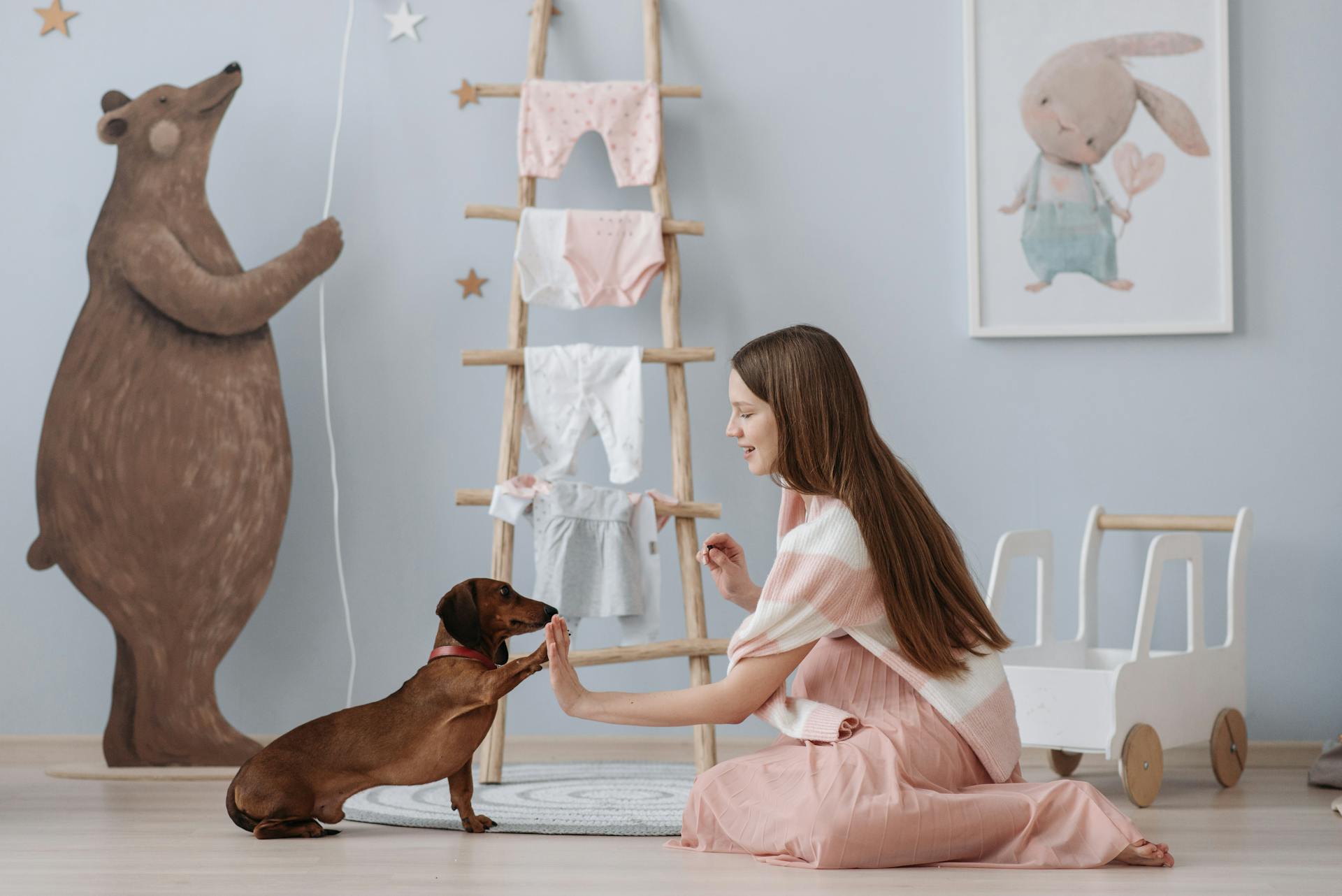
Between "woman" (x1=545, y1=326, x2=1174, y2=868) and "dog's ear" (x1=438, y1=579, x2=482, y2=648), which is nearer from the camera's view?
"woman" (x1=545, y1=326, x2=1174, y2=868)

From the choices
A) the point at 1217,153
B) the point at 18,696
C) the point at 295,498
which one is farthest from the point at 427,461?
the point at 1217,153

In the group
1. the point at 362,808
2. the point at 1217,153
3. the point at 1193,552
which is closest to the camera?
the point at 362,808

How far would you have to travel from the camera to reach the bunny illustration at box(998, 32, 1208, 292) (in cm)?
267

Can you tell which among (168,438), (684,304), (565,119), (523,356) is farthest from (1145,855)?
(168,438)

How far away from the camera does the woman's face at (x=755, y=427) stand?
166cm

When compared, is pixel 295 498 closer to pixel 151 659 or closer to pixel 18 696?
pixel 151 659

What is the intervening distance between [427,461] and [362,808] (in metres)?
0.92

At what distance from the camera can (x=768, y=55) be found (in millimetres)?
Answer: 2764

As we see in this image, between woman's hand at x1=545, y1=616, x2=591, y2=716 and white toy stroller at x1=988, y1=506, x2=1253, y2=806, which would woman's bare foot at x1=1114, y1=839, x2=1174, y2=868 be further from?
woman's hand at x1=545, y1=616, x2=591, y2=716

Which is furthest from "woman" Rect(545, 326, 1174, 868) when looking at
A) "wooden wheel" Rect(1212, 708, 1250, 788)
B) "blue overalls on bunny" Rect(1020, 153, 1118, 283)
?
"blue overalls on bunny" Rect(1020, 153, 1118, 283)

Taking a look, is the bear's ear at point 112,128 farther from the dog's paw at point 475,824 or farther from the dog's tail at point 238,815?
the dog's paw at point 475,824

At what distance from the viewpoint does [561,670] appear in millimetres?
1560

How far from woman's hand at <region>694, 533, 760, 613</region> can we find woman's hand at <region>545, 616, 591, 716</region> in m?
0.25

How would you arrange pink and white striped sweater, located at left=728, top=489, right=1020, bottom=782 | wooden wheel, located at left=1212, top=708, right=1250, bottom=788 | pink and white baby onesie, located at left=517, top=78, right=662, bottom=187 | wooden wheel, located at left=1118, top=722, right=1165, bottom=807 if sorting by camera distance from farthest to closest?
pink and white baby onesie, located at left=517, top=78, right=662, bottom=187 → wooden wheel, located at left=1212, top=708, right=1250, bottom=788 → wooden wheel, located at left=1118, top=722, right=1165, bottom=807 → pink and white striped sweater, located at left=728, top=489, right=1020, bottom=782
